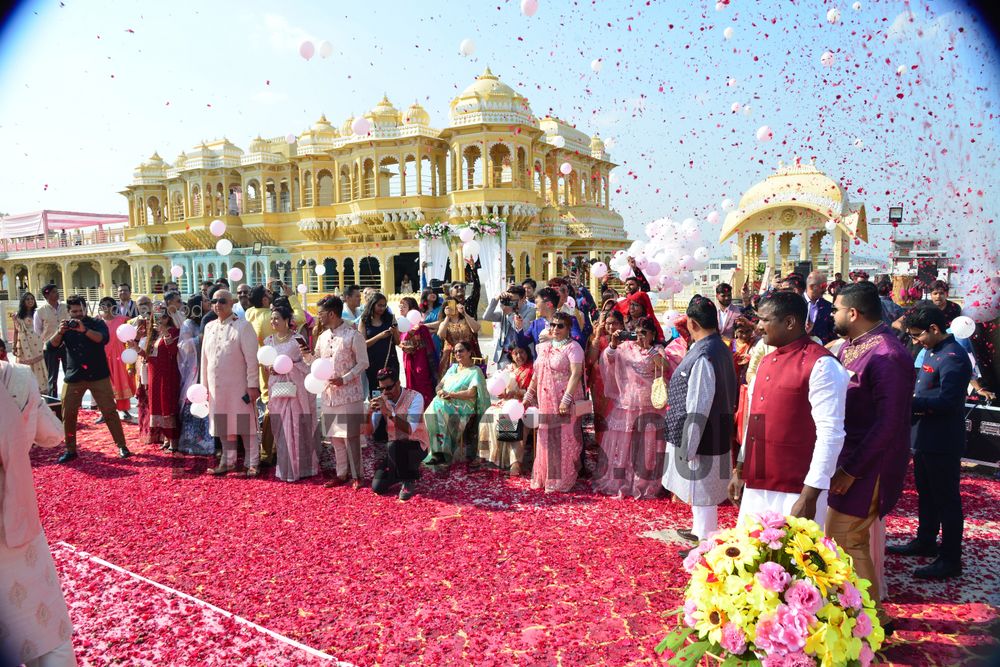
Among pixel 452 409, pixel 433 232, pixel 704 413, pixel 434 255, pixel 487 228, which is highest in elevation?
pixel 433 232

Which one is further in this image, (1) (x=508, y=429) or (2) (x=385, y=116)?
(2) (x=385, y=116)

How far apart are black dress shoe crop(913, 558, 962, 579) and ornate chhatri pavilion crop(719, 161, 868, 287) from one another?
69.6 ft

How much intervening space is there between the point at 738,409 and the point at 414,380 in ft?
10.4

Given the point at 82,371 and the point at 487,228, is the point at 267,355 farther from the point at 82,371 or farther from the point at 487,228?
the point at 487,228

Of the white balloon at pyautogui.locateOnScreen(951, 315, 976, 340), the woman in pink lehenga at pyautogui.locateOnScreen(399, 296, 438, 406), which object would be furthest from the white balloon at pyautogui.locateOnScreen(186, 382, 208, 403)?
the white balloon at pyautogui.locateOnScreen(951, 315, 976, 340)

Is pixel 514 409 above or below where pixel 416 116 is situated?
below

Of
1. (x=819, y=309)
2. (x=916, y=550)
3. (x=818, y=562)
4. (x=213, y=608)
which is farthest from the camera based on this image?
(x=819, y=309)

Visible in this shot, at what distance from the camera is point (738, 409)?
492 cm

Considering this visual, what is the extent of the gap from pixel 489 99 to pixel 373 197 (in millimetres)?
7287

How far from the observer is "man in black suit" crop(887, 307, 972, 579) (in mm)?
3520

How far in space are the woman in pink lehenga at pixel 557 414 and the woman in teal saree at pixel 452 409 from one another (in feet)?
3.01

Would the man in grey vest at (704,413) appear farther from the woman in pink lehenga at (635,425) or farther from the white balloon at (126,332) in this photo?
the white balloon at (126,332)

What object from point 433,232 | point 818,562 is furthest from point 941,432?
point 433,232

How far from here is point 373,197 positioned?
29.3 m
